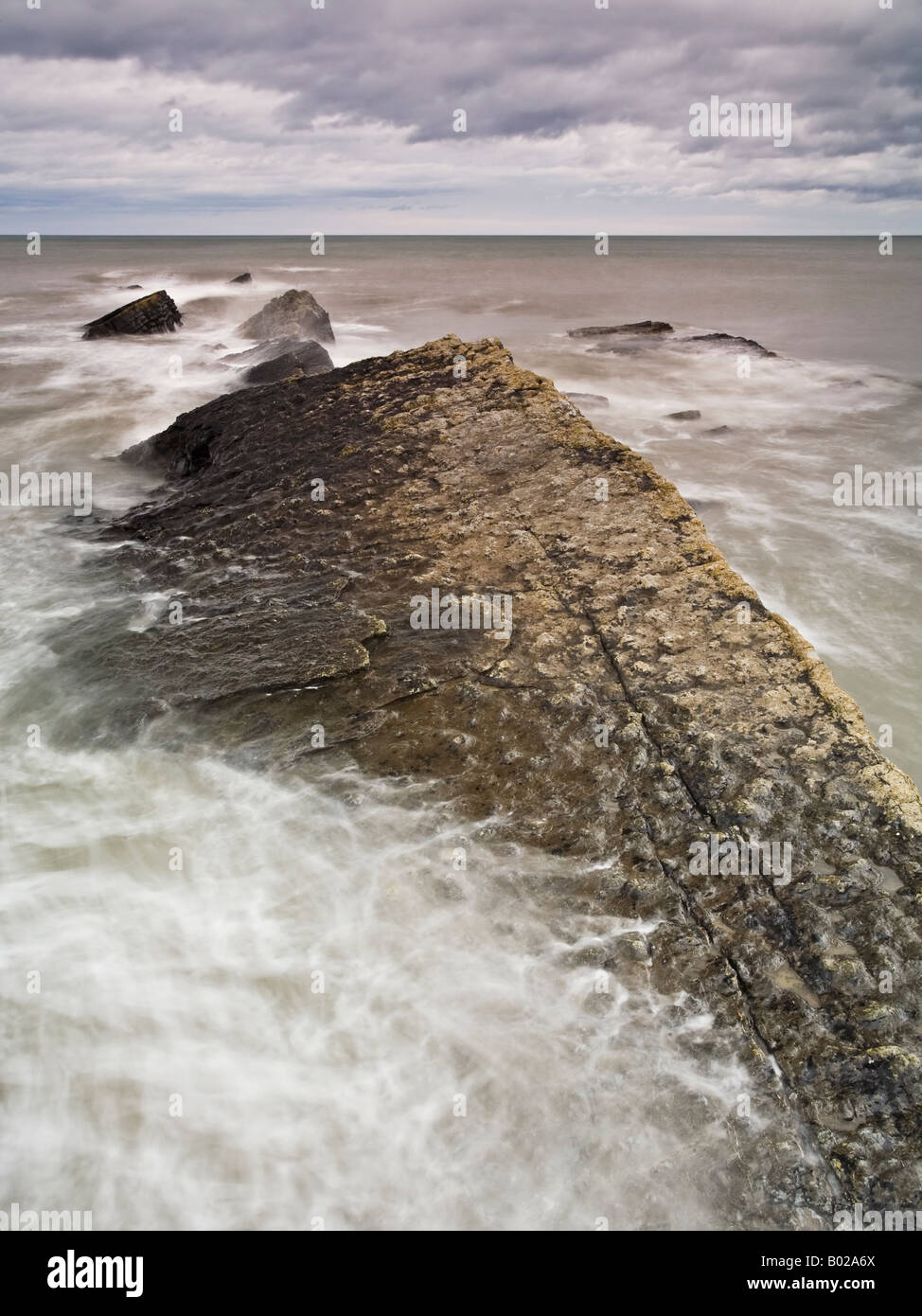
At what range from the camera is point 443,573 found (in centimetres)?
567

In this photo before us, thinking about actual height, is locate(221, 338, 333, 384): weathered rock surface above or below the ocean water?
above

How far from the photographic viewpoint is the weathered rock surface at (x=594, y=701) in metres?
3.24

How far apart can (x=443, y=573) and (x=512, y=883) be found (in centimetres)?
234

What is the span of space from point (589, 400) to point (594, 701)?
1366cm

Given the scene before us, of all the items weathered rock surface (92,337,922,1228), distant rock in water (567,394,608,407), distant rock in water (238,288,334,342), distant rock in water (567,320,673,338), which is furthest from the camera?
distant rock in water (567,320,673,338)

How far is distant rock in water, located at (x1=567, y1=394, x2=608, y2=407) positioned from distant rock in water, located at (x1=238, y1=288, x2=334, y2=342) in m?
6.49

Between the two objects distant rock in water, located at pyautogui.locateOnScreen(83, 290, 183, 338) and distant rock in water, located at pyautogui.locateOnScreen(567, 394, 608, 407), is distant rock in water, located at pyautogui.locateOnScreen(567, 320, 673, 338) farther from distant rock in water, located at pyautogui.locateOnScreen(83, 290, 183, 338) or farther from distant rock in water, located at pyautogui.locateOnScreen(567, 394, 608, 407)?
distant rock in water, located at pyautogui.locateOnScreen(83, 290, 183, 338)

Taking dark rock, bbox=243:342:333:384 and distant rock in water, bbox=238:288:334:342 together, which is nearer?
dark rock, bbox=243:342:333:384

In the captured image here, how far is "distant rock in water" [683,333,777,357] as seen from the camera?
75.5ft

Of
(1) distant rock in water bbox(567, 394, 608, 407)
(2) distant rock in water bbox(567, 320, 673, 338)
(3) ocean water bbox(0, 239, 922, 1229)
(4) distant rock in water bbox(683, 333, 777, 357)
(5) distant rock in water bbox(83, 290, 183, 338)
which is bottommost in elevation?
(3) ocean water bbox(0, 239, 922, 1229)

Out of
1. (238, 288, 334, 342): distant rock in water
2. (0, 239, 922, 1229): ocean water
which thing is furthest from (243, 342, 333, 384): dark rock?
(238, 288, 334, 342): distant rock in water

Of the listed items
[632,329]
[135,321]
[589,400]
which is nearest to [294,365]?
[589,400]

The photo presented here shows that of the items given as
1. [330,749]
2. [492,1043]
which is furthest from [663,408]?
[492,1043]

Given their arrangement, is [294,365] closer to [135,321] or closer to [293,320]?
[293,320]
